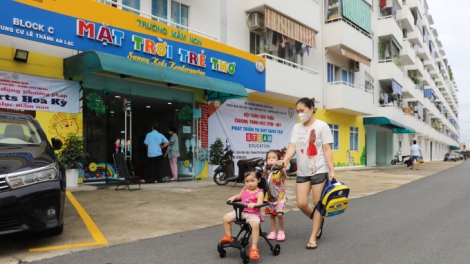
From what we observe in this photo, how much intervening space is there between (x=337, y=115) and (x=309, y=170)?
18607 millimetres

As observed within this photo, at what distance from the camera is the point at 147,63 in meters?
10.4

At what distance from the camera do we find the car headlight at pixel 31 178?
4242 millimetres

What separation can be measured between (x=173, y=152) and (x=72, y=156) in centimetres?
347

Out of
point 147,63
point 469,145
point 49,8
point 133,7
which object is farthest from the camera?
point 469,145

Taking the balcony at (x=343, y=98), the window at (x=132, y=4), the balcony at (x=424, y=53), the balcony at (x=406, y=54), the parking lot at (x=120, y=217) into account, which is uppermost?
the balcony at (x=424, y=53)

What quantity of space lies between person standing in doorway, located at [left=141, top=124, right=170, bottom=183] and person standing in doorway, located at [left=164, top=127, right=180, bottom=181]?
0.50m

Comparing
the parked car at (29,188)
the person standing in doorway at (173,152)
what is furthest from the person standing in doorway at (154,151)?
the parked car at (29,188)

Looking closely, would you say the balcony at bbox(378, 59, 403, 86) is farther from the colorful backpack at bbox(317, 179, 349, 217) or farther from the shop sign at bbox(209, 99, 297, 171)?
the colorful backpack at bbox(317, 179, 349, 217)

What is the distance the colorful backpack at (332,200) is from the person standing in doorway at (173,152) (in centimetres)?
800

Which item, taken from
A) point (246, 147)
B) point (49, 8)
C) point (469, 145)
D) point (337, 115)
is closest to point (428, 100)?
point (337, 115)

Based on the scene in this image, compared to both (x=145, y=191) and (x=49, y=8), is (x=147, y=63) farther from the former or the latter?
(x=145, y=191)

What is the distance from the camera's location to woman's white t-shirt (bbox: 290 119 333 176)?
4918 mm

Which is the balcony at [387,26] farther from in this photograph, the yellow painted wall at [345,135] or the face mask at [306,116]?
the face mask at [306,116]

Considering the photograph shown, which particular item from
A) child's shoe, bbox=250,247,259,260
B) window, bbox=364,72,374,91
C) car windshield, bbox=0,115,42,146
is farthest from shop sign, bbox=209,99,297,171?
window, bbox=364,72,374,91
